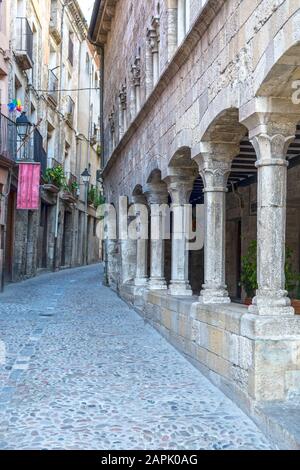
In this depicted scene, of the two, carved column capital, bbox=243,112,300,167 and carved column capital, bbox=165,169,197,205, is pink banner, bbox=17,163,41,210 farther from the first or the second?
carved column capital, bbox=243,112,300,167

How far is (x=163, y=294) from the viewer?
8461 mm

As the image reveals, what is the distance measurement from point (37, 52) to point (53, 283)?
28.1ft

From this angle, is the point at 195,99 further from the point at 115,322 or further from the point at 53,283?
the point at 53,283

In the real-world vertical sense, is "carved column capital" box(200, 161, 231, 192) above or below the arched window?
below

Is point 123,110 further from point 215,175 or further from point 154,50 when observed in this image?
point 215,175

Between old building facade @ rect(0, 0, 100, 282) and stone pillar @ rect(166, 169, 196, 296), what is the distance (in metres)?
7.87

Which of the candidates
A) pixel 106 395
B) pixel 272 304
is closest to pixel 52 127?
pixel 106 395

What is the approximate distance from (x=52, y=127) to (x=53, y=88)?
5.26 ft

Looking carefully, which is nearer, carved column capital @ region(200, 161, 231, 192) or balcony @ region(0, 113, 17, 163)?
carved column capital @ region(200, 161, 231, 192)

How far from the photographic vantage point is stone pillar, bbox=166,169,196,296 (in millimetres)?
7871

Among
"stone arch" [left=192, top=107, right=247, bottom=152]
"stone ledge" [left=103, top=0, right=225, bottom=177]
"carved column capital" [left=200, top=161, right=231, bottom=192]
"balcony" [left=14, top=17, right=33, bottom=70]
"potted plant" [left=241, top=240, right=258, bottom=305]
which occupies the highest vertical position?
"balcony" [left=14, top=17, right=33, bottom=70]

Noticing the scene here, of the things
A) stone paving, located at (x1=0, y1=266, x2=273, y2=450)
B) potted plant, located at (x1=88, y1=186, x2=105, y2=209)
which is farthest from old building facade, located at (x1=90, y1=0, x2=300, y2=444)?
potted plant, located at (x1=88, y1=186, x2=105, y2=209)

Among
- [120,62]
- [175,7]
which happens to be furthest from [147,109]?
[120,62]

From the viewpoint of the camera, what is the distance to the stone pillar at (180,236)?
310 inches
